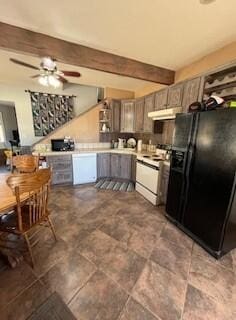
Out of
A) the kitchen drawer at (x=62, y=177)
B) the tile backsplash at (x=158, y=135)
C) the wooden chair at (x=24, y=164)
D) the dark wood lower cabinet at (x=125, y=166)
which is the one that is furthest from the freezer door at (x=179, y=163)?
the kitchen drawer at (x=62, y=177)

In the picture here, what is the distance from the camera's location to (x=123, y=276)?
1.58 metres

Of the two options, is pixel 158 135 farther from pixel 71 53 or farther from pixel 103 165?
pixel 71 53

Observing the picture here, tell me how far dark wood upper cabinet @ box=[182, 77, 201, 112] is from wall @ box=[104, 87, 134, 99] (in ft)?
7.42

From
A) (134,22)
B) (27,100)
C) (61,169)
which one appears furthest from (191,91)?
(27,100)

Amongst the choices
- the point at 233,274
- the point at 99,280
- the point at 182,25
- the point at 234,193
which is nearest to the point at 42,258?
the point at 99,280

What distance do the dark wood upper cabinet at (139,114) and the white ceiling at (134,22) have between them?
151cm

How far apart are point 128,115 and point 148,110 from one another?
742 millimetres

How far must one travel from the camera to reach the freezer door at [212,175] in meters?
1.64

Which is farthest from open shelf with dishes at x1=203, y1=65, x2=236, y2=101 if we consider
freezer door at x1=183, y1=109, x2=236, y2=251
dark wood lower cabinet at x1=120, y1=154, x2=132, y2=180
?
dark wood lower cabinet at x1=120, y1=154, x2=132, y2=180

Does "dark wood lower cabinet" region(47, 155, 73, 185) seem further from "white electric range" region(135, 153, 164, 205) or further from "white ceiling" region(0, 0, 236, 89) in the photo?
"white ceiling" region(0, 0, 236, 89)

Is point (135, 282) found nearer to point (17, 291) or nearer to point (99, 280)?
point (99, 280)

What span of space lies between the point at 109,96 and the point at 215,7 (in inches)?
122

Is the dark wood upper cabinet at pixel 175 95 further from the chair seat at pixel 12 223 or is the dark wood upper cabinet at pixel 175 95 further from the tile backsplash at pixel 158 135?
the chair seat at pixel 12 223

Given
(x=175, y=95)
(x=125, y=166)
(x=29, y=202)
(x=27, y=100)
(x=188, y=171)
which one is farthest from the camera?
(x=27, y=100)
